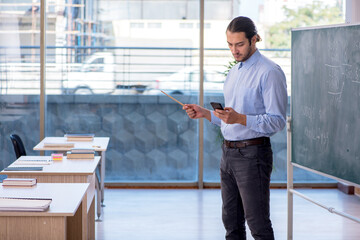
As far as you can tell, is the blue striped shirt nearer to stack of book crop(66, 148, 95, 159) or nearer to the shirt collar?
the shirt collar

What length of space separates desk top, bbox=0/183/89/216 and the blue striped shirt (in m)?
0.97

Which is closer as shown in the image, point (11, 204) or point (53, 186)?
point (11, 204)

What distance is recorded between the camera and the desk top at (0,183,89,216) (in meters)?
2.81

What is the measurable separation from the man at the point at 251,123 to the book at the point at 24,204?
1032 millimetres

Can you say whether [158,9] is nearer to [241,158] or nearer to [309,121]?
[309,121]

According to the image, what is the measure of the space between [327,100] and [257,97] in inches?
44.5

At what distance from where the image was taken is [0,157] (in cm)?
735

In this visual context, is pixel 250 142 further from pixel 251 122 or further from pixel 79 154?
pixel 79 154

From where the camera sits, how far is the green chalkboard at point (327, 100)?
3930 mm

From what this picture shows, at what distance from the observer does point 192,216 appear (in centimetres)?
610

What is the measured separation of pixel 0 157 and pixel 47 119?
79 centimetres

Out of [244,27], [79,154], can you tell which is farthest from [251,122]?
[79,154]

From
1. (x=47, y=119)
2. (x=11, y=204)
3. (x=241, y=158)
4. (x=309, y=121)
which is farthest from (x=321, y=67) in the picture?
(x=47, y=119)

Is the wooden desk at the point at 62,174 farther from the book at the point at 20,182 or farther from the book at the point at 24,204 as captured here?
the book at the point at 24,204
